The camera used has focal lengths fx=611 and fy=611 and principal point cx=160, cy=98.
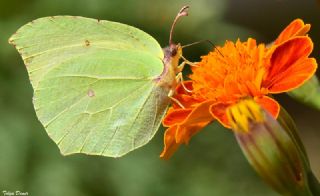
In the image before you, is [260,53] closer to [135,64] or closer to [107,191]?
[135,64]

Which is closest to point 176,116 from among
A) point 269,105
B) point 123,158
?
point 269,105

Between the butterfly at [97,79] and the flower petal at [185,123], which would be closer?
the flower petal at [185,123]

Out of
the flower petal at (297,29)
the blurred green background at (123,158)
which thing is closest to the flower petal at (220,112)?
the flower petal at (297,29)

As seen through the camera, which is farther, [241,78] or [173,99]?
[173,99]

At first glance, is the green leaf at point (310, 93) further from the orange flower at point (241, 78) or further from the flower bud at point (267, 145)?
the flower bud at point (267, 145)

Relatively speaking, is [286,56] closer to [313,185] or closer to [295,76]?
[295,76]

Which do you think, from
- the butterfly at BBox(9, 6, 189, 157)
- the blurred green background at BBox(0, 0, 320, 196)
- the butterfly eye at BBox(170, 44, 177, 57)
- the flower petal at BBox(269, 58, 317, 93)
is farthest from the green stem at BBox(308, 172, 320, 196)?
the blurred green background at BBox(0, 0, 320, 196)

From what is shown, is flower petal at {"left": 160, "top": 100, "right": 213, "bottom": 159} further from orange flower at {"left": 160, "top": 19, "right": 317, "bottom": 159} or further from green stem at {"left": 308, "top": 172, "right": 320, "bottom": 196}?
green stem at {"left": 308, "top": 172, "right": 320, "bottom": 196}

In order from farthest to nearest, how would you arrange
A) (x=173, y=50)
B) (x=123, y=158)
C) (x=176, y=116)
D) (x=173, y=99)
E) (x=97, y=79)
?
(x=123, y=158) < (x=97, y=79) < (x=173, y=50) < (x=173, y=99) < (x=176, y=116)
